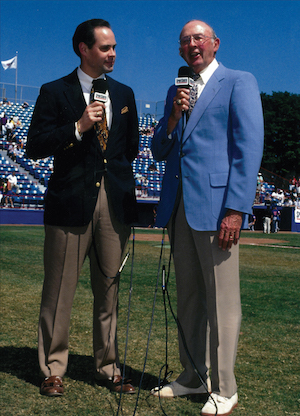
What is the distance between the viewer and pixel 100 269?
10.6 feet

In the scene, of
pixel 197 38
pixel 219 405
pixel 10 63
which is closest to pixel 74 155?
pixel 197 38

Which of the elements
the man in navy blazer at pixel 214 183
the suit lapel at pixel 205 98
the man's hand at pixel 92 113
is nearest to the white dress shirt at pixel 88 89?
the man's hand at pixel 92 113

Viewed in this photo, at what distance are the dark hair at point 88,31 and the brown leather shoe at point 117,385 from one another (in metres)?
2.15

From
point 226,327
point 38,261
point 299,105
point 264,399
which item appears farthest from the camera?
point 299,105

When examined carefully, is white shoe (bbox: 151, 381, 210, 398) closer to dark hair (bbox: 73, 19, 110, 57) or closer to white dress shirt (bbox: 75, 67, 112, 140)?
white dress shirt (bbox: 75, 67, 112, 140)

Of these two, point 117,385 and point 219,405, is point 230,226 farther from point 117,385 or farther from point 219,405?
point 117,385

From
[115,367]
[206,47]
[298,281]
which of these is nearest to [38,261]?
[298,281]

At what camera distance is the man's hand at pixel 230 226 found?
2.83 metres

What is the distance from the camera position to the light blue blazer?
2.80 meters

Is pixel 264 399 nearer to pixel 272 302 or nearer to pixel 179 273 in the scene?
pixel 179 273

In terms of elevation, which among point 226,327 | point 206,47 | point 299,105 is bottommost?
point 226,327

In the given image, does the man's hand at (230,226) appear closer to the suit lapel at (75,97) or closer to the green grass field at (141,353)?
the green grass field at (141,353)

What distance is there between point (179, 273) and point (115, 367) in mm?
790

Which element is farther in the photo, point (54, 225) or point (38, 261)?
point (38, 261)
